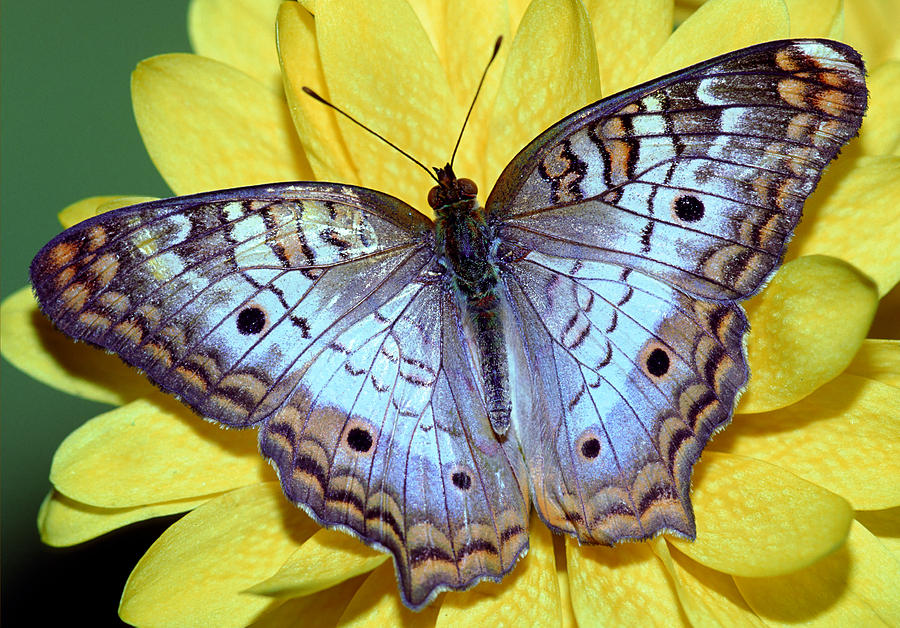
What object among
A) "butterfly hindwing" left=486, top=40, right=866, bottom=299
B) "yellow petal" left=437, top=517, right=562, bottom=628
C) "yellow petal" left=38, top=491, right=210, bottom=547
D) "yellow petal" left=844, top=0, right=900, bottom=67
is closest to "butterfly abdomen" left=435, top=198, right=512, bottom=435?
"butterfly hindwing" left=486, top=40, right=866, bottom=299

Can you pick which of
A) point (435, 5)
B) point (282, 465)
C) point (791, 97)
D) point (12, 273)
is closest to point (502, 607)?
point (282, 465)

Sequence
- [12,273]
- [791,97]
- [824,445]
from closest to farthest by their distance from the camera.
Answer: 1. [791,97]
2. [824,445]
3. [12,273]

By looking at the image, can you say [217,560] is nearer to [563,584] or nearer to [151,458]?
[151,458]

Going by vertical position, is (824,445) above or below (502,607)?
above

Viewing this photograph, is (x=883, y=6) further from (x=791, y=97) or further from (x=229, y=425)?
(x=229, y=425)

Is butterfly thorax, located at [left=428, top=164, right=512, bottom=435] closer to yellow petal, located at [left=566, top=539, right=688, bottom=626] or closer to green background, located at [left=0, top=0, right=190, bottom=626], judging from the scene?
yellow petal, located at [left=566, top=539, right=688, bottom=626]

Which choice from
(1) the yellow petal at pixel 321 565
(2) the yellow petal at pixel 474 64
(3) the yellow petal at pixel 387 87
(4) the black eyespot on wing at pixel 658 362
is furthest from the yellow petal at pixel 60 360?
(4) the black eyespot on wing at pixel 658 362

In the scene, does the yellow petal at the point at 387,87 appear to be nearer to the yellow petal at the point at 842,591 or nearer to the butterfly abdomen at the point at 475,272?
the butterfly abdomen at the point at 475,272
